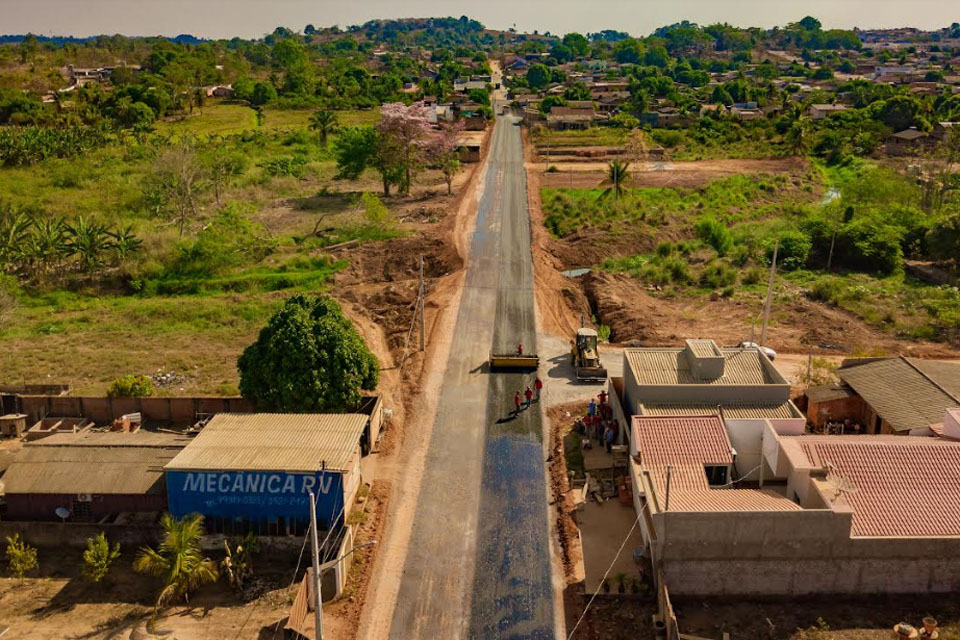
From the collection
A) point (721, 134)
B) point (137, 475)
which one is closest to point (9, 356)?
point (137, 475)

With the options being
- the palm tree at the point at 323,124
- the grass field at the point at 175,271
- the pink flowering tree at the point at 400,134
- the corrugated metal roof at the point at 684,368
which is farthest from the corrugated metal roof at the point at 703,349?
the palm tree at the point at 323,124

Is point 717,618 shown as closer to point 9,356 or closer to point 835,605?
point 835,605

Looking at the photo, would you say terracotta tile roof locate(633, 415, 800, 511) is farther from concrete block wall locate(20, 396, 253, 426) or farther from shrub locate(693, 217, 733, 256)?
shrub locate(693, 217, 733, 256)

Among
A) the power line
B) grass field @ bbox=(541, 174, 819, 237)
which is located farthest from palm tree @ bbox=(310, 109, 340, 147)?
the power line

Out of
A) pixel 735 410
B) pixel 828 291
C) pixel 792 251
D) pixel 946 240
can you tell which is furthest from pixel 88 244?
pixel 946 240

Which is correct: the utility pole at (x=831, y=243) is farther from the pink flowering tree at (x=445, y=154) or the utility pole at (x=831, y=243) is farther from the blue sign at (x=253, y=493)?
the blue sign at (x=253, y=493)

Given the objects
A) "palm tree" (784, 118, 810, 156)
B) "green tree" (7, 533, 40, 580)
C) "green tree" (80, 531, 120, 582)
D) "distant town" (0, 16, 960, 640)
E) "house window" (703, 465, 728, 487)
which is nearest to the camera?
"distant town" (0, 16, 960, 640)

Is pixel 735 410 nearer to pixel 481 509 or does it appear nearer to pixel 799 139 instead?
pixel 481 509
